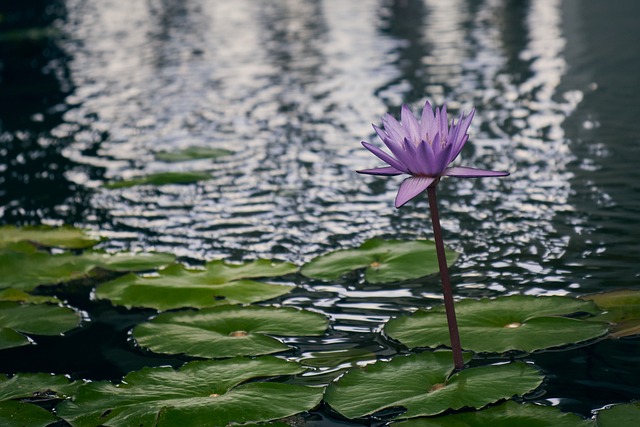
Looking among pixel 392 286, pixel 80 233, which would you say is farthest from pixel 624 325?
pixel 80 233

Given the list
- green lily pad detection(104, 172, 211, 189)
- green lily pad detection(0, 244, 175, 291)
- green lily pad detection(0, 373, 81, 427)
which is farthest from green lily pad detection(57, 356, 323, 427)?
green lily pad detection(104, 172, 211, 189)

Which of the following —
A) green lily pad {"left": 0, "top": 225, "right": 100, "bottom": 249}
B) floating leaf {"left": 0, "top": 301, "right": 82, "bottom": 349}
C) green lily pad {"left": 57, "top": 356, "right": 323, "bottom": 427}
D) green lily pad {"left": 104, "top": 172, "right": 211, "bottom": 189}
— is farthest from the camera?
green lily pad {"left": 104, "top": 172, "right": 211, "bottom": 189}

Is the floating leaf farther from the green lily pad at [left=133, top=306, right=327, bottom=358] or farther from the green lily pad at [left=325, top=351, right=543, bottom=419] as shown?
the green lily pad at [left=325, top=351, right=543, bottom=419]

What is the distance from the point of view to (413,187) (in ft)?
4.49

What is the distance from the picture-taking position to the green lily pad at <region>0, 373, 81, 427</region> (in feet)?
4.84

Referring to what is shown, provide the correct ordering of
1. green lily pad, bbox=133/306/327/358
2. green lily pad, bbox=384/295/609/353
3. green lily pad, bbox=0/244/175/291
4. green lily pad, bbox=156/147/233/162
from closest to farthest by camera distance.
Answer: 1. green lily pad, bbox=384/295/609/353
2. green lily pad, bbox=133/306/327/358
3. green lily pad, bbox=0/244/175/291
4. green lily pad, bbox=156/147/233/162

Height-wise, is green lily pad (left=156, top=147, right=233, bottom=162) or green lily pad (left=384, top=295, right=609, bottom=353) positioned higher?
green lily pad (left=384, top=295, right=609, bottom=353)

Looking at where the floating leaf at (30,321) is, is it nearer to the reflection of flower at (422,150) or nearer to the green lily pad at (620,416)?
the reflection of flower at (422,150)

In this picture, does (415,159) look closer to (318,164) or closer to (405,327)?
(405,327)

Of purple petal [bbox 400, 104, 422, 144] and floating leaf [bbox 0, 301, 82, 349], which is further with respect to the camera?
floating leaf [bbox 0, 301, 82, 349]

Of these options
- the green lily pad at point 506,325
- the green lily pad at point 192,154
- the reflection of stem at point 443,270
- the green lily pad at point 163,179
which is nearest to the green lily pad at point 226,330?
the green lily pad at point 506,325

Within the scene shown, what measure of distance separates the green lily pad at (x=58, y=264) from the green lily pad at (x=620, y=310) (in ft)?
3.97

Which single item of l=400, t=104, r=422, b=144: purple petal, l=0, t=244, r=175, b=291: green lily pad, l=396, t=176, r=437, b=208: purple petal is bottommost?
l=0, t=244, r=175, b=291: green lily pad

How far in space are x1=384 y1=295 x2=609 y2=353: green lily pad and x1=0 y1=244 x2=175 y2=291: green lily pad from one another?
91cm
